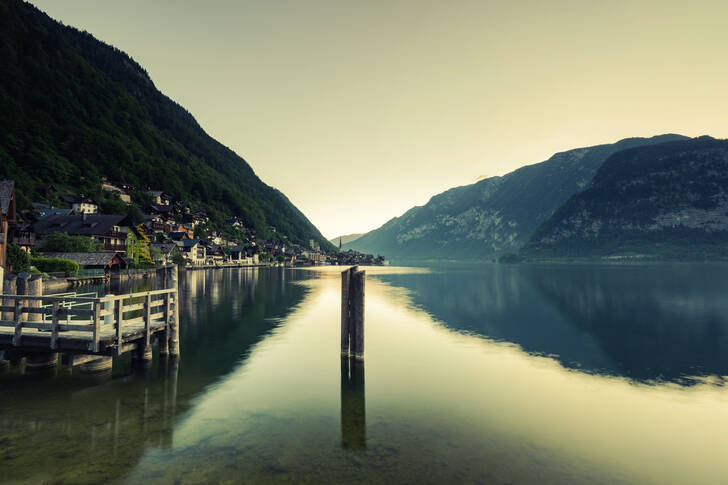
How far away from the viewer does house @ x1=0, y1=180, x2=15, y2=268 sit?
3694 cm

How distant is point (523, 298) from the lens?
2383 inches

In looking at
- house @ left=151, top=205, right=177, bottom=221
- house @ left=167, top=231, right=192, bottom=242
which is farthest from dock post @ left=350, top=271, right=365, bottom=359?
house @ left=151, top=205, right=177, bottom=221

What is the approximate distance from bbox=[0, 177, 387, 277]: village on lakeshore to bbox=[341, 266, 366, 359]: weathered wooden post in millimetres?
35487

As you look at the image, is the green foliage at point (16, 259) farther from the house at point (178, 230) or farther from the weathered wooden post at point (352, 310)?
the house at point (178, 230)

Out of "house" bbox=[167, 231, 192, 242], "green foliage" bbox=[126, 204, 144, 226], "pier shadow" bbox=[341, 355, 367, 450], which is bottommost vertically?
"pier shadow" bbox=[341, 355, 367, 450]

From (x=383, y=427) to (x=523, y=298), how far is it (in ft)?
172

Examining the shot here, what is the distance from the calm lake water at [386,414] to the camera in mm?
10516

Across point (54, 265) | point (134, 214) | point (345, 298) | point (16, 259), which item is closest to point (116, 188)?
point (134, 214)

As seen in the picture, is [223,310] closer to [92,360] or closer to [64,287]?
[92,360]

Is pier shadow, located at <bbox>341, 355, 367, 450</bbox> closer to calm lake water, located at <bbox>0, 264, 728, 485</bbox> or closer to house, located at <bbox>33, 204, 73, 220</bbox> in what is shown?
calm lake water, located at <bbox>0, 264, 728, 485</bbox>

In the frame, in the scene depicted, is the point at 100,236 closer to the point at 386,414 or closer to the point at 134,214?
the point at 134,214

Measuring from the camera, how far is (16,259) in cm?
5378

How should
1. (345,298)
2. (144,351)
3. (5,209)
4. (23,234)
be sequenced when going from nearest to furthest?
1. (144,351)
2. (345,298)
3. (5,209)
4. (23,234)

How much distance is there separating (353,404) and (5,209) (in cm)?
4030
